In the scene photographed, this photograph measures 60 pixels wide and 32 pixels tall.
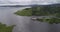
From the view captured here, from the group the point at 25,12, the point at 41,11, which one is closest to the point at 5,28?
the point at 25,12

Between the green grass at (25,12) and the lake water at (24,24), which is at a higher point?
the green grass at (25,12)

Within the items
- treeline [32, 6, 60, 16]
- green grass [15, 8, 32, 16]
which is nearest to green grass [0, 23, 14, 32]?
green grass [15, 8, 32, 16]

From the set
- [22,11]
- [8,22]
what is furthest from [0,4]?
[8,22]

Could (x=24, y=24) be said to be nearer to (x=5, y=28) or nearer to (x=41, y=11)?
(x=5, y=28)

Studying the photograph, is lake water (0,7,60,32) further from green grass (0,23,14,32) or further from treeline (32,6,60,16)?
treeline (32,6,60,16)

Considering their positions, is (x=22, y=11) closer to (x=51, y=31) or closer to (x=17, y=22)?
(x=17, y=22)

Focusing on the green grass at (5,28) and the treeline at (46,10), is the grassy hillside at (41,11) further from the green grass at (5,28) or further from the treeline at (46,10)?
the green grass at (5,28)

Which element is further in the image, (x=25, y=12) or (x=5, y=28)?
(x=25, y=12)

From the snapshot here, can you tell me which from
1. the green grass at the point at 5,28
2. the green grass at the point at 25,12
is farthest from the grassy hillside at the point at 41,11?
the green grass at the point at 5,28
